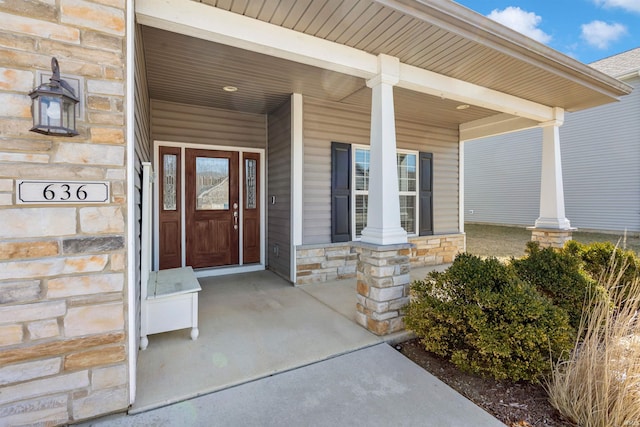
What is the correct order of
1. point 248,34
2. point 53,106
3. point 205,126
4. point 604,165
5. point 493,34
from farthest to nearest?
1. point 604,165
2. point 205,126
3. point 493,34
4. point 248,34
5. point 53,106

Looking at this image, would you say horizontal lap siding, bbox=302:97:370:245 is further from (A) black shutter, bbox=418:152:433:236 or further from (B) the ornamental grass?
(B) the ornamental grass

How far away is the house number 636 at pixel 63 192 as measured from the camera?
1646 millimetres

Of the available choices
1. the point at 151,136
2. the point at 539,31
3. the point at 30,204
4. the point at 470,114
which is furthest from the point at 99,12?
the point at 539,31

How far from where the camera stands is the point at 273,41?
2629 mm

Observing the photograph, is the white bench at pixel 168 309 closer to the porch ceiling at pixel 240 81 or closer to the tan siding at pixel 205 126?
the porch ceiling at pixel 240 81

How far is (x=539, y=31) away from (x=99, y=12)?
12033 mm

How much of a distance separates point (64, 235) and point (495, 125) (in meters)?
6.71

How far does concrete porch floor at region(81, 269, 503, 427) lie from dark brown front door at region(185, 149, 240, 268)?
1710mm

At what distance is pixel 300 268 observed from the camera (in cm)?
445

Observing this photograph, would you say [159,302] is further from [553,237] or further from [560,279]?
[553,237]

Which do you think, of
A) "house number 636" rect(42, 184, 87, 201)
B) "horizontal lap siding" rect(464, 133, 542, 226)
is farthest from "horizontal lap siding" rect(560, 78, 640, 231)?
"house number 636" rect(42, 184, 87, 201)

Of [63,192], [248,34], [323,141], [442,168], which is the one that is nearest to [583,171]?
[442,168]

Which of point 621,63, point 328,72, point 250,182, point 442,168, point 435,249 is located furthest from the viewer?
point 621,63

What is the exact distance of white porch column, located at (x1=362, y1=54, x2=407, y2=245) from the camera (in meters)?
3.03
